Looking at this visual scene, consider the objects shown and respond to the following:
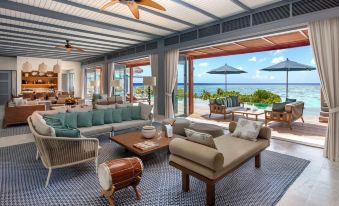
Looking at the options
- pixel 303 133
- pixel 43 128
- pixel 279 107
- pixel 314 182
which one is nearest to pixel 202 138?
pixel 314 182

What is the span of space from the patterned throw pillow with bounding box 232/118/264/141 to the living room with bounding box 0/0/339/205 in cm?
2

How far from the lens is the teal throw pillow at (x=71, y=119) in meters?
4.25

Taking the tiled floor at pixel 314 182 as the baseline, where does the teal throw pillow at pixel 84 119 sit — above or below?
above

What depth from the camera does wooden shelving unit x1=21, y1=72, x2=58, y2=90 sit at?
12.2 m

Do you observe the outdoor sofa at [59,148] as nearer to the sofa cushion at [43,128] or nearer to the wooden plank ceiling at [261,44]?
the sofa cushion at [43,128]

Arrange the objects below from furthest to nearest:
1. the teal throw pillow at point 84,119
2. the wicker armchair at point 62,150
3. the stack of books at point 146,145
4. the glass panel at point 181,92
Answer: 1. the glass panel at point 181,92
2. the teal throw pillow at point 84,119
3. the stack of books at point 146,145
4. the wicker armchair at point 62,150

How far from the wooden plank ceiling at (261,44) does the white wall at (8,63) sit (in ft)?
34.7

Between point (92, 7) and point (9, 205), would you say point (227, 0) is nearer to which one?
point (92, 7)

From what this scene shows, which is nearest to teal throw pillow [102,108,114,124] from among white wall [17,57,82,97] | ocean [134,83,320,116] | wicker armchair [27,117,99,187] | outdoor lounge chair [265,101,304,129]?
wicker armchair [27,117,99,187]

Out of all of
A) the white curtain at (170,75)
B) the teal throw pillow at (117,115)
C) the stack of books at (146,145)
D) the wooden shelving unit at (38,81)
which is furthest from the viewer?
the wooden shelving unit at (38,81)

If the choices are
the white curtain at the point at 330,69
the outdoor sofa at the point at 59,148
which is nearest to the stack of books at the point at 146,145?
the outdoor sofa at the point at 59,148

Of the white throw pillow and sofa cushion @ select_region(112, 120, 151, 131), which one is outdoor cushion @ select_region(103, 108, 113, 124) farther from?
the white throw pillow

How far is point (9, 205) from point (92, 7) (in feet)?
13.6

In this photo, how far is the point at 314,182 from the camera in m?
2.82
